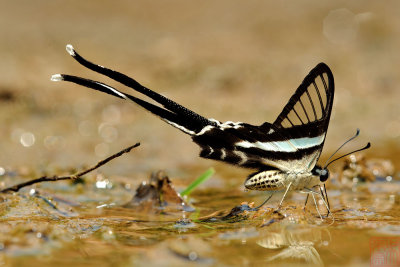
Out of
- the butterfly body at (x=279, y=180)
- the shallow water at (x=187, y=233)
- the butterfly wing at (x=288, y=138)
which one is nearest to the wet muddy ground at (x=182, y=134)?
the shallow water at (x=187, y=233)

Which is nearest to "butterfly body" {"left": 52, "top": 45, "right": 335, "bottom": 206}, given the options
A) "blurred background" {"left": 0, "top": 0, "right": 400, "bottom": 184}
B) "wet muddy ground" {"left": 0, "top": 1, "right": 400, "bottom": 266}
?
"wet muddy ground" {"left": 0, "top": 1, "right": 400, "bottom": 266}

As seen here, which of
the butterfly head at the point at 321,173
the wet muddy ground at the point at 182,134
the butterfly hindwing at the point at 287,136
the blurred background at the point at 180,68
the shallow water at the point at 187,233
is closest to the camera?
the shallow water at the point at 187,233

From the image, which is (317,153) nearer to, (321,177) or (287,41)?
(321,177)

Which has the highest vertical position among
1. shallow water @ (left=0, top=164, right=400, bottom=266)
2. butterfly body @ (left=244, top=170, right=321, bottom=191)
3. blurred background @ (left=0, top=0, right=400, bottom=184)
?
blurred background @ (left=0, top=0, right=400, bottom=184)

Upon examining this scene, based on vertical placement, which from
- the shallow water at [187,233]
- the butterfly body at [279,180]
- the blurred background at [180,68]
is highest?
the blurred background at [180,68]

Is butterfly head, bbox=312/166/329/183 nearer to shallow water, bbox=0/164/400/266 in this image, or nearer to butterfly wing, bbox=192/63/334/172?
butterfly wing, bbox=192/63/334/172

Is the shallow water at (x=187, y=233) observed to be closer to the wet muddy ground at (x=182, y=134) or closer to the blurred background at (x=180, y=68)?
the wet muddy ground at (x=182, y=134)

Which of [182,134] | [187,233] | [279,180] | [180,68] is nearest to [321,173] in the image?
[279,180]

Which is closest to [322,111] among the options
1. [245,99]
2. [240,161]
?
[240,161]
